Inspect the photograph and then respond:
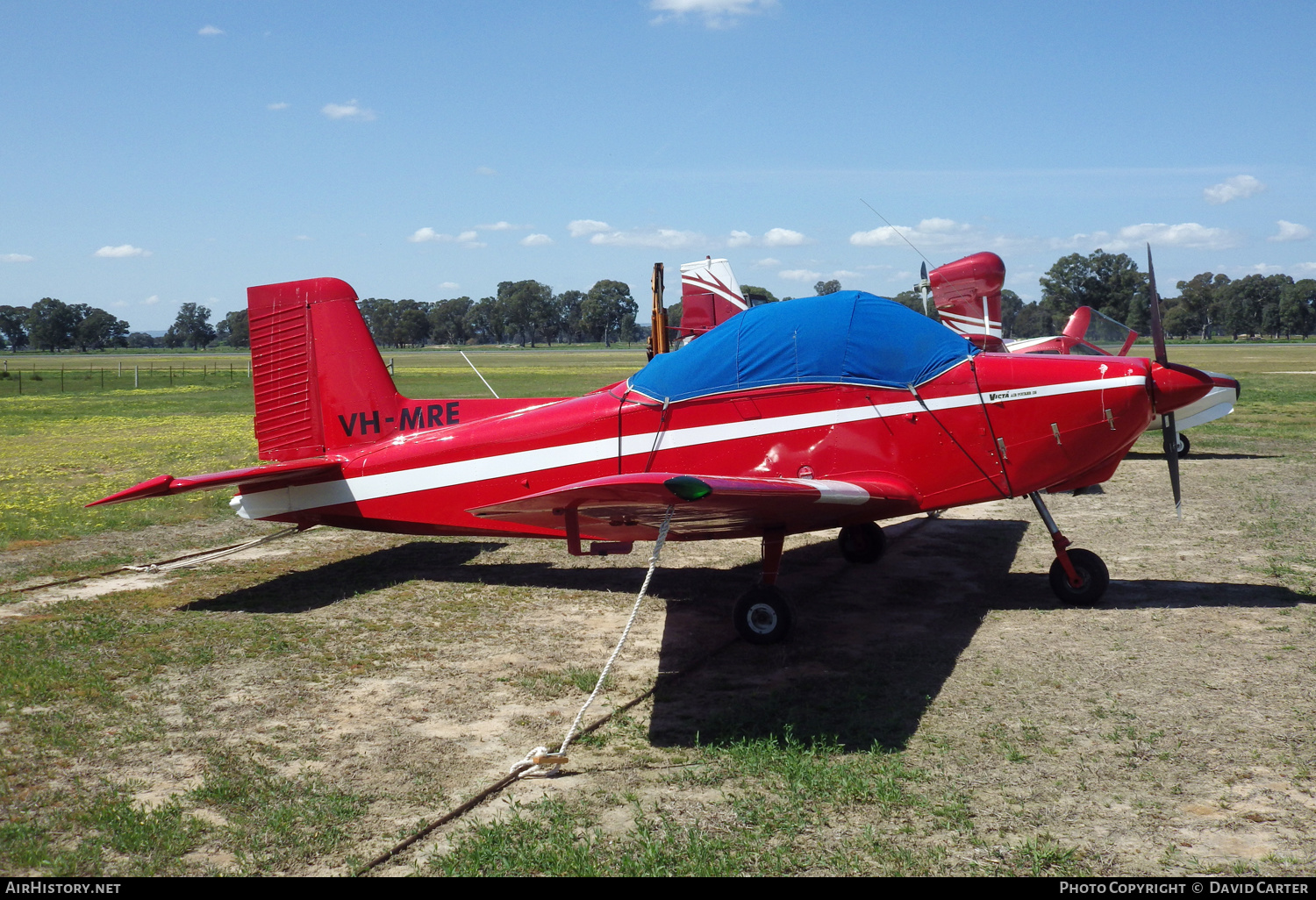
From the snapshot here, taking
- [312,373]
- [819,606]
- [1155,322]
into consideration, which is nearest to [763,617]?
[819,606]

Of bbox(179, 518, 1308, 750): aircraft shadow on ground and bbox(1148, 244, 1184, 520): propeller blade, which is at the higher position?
bbox(1148, 244, 1184, 520): propeller blade

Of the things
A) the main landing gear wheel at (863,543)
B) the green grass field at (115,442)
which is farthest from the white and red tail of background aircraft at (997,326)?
the green grass field at (115,442)

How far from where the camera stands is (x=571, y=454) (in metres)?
7.93

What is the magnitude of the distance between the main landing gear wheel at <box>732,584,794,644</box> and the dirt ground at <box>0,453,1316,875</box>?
0.12m

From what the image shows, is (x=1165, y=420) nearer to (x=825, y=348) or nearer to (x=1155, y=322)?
(x=1155, y=322)

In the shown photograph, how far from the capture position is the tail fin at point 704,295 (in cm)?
2269

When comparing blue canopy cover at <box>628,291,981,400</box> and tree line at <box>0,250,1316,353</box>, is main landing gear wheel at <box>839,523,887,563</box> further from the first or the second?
tree line at <box>0,250,1316,353</box>

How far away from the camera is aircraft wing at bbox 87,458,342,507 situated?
7199mm

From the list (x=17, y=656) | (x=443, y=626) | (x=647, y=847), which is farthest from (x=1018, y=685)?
(x=17, y=656)

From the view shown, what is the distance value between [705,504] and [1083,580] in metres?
3.94

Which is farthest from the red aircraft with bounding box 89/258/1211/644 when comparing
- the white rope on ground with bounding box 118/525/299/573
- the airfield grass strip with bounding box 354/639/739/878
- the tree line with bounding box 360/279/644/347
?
the tree line with bounding box 360/279/644/347

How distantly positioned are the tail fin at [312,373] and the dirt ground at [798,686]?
150 cm

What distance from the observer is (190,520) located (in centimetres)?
1234

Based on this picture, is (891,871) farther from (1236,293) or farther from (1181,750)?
(1236,293)
